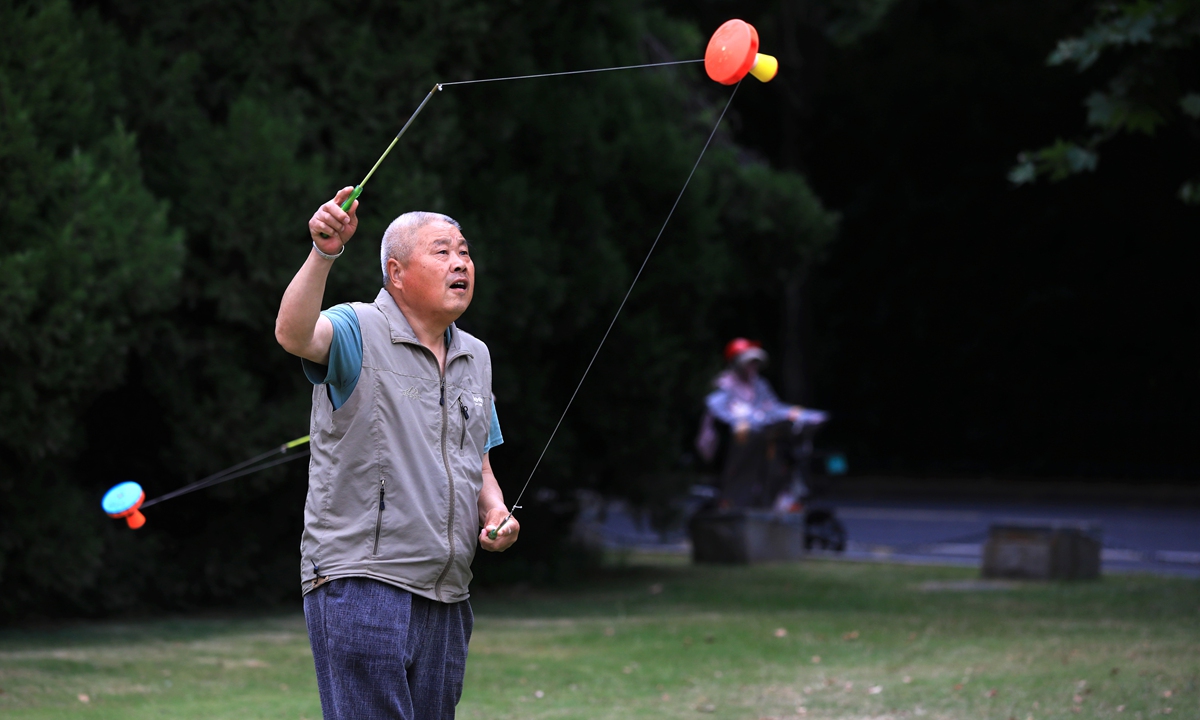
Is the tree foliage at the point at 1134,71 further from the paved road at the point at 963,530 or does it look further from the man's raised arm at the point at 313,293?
the man's raised arm at the point at 313,293

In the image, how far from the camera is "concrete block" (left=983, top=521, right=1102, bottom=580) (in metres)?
12.4

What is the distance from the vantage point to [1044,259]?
23172 mm

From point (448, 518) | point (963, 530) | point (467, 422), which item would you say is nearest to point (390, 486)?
point (448, 518)

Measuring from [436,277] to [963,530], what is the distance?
1543 centimetres

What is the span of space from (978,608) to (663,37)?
609 centimetres

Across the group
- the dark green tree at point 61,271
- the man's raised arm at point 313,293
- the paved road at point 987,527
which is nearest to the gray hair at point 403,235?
the man's raised arm at point 313,293

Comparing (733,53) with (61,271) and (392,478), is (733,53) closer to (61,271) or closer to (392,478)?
(392,478)

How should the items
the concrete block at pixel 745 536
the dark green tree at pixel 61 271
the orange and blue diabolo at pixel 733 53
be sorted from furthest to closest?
the concrete block at pixel 745 536
the dark green tree at pixel 61 271
the orange and blue diabolo at pixel 733 53

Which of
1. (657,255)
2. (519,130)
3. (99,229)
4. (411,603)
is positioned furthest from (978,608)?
(411,603)

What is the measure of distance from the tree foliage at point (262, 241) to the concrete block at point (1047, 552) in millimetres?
2993

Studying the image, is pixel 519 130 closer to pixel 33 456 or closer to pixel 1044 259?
pixel 33 456

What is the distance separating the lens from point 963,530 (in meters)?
18.6

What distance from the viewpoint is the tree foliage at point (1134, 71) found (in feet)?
29.3

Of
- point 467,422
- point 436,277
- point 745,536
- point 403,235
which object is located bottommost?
point 745,536
